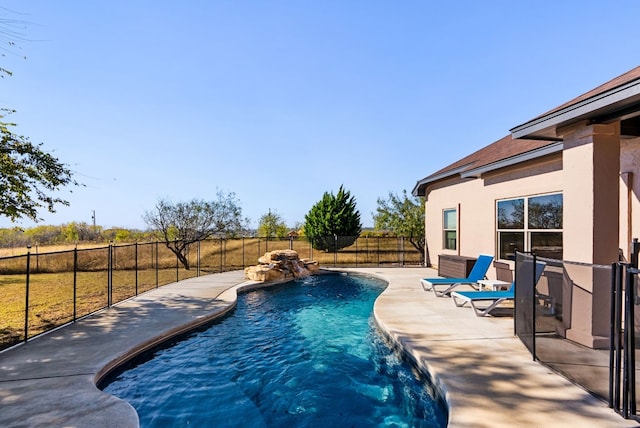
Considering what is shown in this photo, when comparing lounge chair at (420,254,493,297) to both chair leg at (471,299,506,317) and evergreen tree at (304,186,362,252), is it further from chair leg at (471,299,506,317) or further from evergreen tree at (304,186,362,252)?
evergreen tree at (304,186,362,252)

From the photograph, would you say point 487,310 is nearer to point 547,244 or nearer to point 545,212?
point 547,244

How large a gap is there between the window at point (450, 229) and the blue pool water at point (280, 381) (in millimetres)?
7246

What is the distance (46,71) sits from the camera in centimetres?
888

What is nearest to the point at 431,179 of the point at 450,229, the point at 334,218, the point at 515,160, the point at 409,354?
the point at 450,229

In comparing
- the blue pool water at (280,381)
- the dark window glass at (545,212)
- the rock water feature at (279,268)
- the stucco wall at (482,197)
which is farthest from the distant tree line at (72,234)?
the dark window glass at (545,212)

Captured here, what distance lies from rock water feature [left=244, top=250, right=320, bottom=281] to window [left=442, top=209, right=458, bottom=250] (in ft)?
18.9

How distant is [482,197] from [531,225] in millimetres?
2472

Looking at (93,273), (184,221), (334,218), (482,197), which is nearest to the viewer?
(482,197)

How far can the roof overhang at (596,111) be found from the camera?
4.03 m

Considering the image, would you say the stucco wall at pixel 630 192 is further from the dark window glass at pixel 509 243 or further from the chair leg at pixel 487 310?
the dark window glass at pixel 509 243

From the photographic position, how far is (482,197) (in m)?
11.2

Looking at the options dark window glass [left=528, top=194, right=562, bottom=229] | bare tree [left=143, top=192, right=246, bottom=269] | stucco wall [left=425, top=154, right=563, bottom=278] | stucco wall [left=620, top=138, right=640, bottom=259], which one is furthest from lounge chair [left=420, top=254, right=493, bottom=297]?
bare tree [left=143, top=192, right=246, bottom=269]

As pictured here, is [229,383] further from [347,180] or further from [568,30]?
[347,180]

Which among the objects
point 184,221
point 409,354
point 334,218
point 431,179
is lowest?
point 409,354
